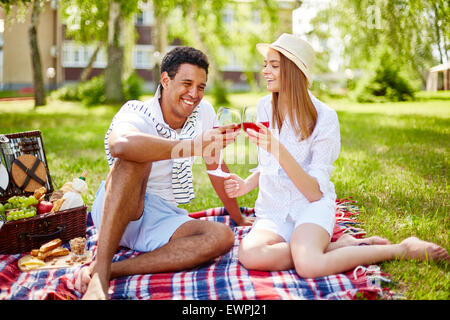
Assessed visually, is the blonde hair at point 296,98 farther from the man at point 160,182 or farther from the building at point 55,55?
the building at point 55,55

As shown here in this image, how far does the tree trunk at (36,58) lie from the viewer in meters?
12.6

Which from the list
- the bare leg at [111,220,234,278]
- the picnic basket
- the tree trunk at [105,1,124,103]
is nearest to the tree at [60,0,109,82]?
the tree trunk at [105,1,124,103]

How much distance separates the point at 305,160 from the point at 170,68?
1183mm

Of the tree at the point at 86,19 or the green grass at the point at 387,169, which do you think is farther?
the tree at the point at 86,19

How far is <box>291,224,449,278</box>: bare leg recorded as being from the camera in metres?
2.65

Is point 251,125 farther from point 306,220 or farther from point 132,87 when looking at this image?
point 132,87

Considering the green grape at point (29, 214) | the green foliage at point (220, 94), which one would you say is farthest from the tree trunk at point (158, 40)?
the green grape at point (29, 214)

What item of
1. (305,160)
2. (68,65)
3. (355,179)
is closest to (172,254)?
(305,160)

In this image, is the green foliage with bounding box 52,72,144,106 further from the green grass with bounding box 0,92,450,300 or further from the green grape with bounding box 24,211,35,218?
the green grape with bounding box 24,211,35,218

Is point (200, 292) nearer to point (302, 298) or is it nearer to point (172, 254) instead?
point (172, 254)

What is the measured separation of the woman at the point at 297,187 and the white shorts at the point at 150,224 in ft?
1.61

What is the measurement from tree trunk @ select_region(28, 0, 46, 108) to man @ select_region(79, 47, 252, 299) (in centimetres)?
1068

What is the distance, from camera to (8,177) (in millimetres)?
3631
